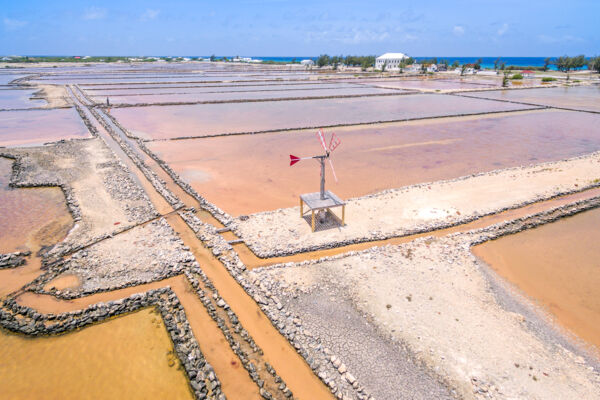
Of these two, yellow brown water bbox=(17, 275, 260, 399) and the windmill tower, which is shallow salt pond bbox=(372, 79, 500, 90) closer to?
the windmill tower

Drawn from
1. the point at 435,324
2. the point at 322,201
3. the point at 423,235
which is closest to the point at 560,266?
the point at 423,235

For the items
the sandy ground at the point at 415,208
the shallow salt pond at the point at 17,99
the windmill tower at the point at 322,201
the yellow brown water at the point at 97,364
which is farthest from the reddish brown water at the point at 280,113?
the yellow brown water at the point at 97,364

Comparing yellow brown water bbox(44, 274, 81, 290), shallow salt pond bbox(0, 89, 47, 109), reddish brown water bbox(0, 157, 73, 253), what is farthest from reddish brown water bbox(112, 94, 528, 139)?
yellow brown water bbox(44, 274, 81, 290)

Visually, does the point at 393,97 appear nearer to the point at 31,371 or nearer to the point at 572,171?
the point at 572,171

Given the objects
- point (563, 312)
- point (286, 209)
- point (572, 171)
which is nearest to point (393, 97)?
point (572, 171)

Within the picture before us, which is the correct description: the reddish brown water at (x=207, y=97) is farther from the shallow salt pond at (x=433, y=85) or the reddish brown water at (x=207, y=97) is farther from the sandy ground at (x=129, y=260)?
the sandy ground at (x=129, y=260)

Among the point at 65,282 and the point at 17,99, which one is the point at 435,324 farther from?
the point at 17,99
